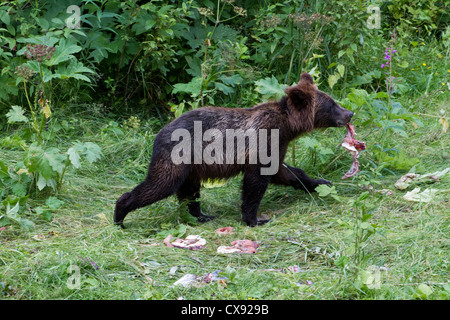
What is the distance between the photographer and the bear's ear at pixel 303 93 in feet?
18.9

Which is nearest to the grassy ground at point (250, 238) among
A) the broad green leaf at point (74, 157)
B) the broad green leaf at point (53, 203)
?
the broad green leaf at point (53, 203)

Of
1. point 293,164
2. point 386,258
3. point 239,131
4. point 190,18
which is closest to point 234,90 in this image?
point 190,18

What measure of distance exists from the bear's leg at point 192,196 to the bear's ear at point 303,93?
4.18ft

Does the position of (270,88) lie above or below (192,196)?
above

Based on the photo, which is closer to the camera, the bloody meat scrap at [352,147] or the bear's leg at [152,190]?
the bear's leg at [152,190]

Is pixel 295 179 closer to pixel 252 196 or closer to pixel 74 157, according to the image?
pixel 252 196

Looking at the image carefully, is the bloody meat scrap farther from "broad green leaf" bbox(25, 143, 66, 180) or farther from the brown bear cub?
"broad green leaf" bbox(25, 143, 66, 180)

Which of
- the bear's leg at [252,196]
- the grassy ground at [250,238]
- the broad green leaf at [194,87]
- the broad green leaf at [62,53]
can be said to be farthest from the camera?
the broad green leaf at [194,87]

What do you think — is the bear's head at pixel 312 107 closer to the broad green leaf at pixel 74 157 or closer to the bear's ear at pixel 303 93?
the bear's ear at pixel 303 93

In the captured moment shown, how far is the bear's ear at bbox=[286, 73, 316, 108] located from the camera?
5.77m

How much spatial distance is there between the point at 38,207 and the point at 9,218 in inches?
13.8

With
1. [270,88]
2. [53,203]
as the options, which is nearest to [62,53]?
[53,203]

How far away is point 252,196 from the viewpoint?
563 centimetres

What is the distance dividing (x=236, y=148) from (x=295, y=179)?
79cm
